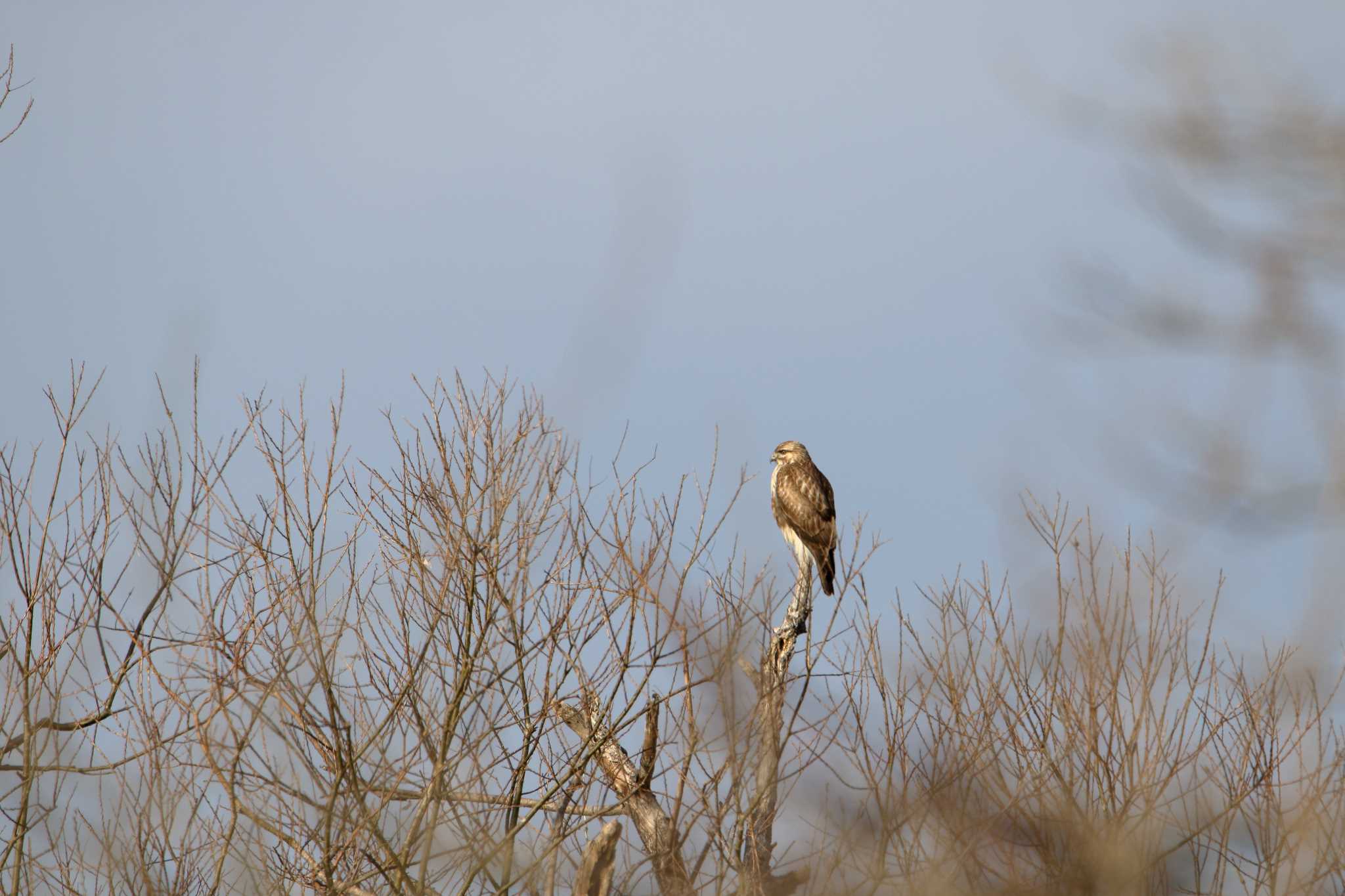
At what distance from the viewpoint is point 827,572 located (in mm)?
11227

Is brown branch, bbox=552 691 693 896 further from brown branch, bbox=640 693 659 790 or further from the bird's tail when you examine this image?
the bird's tail

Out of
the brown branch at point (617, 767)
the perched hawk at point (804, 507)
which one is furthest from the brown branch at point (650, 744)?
the perched hawk at point (804, 507)

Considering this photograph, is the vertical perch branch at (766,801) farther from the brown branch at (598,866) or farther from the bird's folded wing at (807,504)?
the bird's folded wing at (807,504)

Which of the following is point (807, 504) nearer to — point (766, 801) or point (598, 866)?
point (766, 801)

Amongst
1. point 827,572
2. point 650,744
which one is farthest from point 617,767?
point 827,572

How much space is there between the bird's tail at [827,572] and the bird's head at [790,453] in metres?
1.17

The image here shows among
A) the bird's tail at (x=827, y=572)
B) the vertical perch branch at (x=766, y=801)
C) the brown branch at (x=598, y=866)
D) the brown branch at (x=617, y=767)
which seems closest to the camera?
the brown branch at (x=598, y=866)

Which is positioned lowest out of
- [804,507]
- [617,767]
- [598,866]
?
[598,866]

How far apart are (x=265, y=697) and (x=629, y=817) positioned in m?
2.40

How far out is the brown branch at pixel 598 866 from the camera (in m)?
6.03

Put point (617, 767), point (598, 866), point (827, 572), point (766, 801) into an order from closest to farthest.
→ point (598, 866) → point (766, 801) → point (617, 767) → point (827, 572)

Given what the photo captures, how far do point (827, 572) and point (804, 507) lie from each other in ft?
2.34

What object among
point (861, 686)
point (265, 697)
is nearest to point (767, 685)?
point (861, 686)

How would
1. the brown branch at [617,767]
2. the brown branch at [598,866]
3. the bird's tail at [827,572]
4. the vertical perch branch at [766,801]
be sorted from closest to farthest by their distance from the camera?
1. the brown branch at [598,866]
2. the vertical perch branch at [766,801]
3. the brown branch at [617,767]
4. the bird's tail at [827,572]
